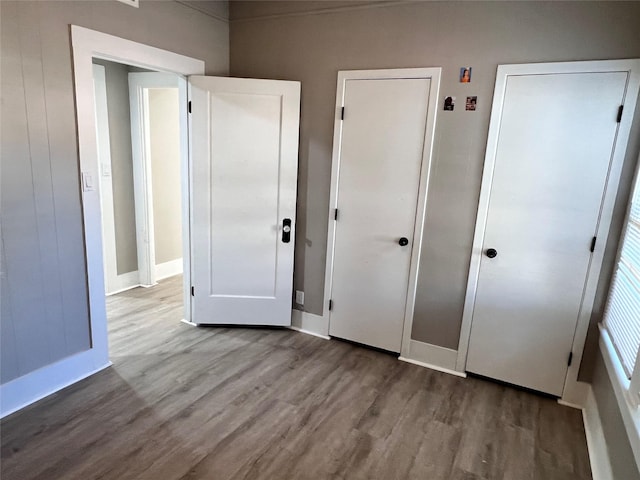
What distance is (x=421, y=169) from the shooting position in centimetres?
267

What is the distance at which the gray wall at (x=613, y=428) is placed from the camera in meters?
1.58

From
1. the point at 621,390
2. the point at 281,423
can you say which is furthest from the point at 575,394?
the point at 281,423

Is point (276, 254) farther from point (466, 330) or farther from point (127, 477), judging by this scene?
point (127, 477)

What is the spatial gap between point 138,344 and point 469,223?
259 centimetres

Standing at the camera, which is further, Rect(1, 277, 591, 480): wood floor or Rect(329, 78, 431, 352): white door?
Rect(329, 78, 431, 352): white door

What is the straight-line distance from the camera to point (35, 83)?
2041mm

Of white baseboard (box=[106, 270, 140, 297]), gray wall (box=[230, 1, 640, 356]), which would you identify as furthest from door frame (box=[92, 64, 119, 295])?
gray wall (box=[230, 1, 640, 356])

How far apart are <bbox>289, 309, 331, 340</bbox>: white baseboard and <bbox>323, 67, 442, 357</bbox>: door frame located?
118mm

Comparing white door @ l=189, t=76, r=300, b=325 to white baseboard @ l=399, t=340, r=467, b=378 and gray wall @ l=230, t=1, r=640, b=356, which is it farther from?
white baseboard @ l=399, t=340, r=467, b=378

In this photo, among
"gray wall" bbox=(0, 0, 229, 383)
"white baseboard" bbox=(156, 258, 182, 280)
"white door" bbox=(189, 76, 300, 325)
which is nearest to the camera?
"gray wall" bbox=(0, 0, 229, 383)

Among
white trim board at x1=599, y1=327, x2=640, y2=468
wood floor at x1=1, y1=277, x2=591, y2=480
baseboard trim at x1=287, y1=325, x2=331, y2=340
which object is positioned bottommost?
wood floor at x1=1, y1=277, x2=591, y2=480

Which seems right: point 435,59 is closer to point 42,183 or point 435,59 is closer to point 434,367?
point 434,367

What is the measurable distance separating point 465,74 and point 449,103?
0.63 feet

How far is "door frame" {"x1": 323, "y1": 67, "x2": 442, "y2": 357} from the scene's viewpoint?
2.58 meters
